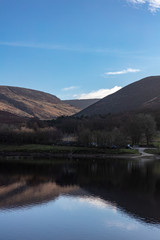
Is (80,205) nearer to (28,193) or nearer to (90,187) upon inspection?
(28,193)

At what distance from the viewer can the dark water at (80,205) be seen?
2267cm

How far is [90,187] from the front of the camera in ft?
129

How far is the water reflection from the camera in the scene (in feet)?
99.5

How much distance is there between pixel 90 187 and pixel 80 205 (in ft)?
28.9

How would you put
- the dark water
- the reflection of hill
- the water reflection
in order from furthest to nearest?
the reflection of hill < the water reflection < the dark water

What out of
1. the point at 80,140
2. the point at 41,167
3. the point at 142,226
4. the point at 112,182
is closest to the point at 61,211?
the point at 142,226

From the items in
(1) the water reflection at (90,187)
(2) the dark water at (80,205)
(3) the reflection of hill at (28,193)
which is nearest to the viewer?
(2) the dark water at (80,205)

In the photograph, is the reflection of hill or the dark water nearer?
the dark water

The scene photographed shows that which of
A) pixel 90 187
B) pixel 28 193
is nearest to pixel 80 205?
pixel 28 193

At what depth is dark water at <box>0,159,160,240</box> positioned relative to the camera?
22.7m

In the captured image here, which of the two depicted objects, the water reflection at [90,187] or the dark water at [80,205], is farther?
the water reflection at [90,187]

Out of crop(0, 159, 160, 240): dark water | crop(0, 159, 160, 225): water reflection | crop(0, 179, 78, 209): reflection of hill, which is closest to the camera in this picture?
crop(0, 159, 160, 240): dark water

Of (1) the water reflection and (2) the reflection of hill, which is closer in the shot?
(1) the water reflection

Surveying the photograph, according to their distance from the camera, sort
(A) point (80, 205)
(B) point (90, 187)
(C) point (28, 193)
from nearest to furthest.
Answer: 1. (A) point (80, 205)
2. (C) point (28, 193)
3. (B) point (90, 187)
